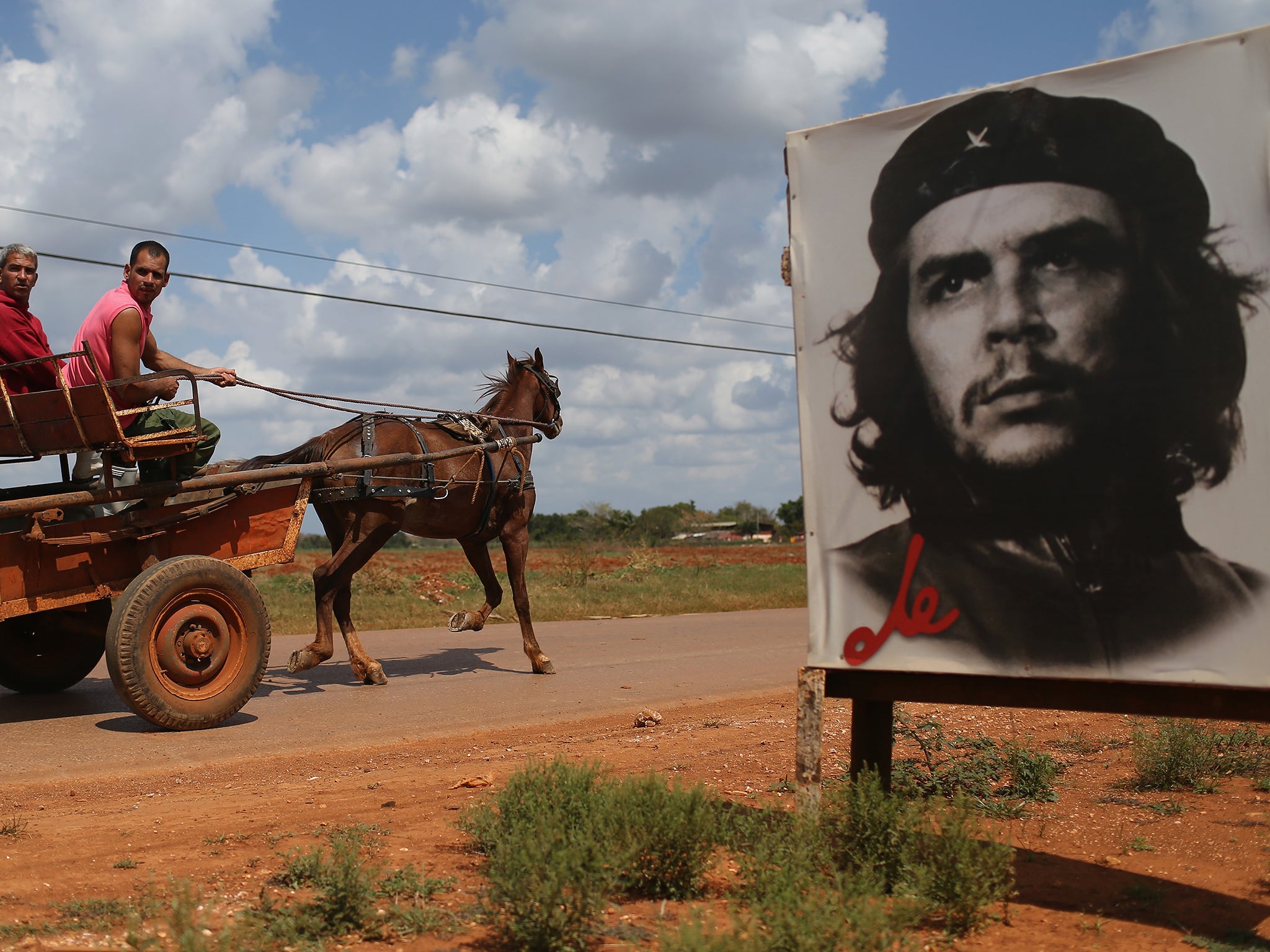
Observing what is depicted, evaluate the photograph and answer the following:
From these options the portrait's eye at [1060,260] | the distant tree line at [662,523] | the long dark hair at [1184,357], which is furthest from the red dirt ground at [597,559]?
the long dark hair at [1184,357]

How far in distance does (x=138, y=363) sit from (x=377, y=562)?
15757 millimetres

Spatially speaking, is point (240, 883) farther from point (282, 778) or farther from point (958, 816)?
point (958, 816)

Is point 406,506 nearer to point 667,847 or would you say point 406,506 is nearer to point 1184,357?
point 667,847

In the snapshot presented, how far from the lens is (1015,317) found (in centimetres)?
367

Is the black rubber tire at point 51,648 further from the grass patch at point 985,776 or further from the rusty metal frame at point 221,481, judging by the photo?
the grass patch at point 985,776

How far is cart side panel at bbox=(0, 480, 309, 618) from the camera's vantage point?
6441 millimetres

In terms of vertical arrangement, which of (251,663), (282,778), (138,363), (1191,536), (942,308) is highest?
(138,363)

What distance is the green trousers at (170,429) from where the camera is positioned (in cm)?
687

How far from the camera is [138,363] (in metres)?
6.72

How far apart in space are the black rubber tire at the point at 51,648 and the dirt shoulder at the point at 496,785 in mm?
2653

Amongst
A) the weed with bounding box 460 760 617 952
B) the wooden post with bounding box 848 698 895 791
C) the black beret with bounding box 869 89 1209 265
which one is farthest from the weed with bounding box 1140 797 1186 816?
the black beret with bounding box 869 89 1209 265

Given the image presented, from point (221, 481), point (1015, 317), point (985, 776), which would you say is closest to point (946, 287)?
point (1015, 317)

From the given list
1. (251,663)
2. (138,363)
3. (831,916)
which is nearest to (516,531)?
(251,663)

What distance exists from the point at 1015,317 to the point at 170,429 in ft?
18.0
